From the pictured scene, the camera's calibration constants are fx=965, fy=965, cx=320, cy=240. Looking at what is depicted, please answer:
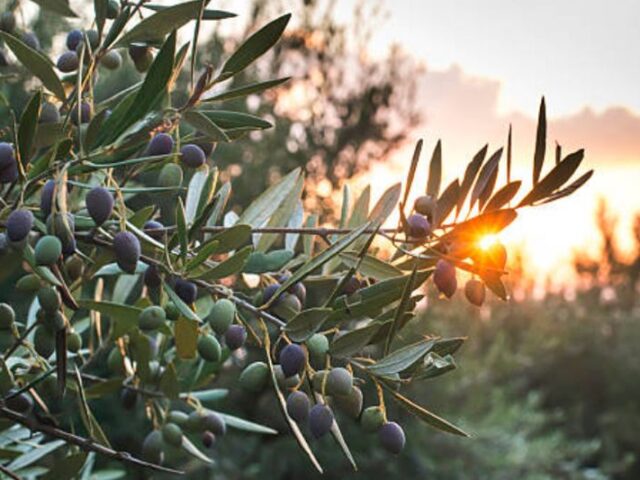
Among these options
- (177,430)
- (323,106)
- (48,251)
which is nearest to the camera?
(48,251)

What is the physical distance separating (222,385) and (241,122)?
387 centimetres

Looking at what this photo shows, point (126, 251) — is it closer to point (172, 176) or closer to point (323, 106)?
point (172, 176)

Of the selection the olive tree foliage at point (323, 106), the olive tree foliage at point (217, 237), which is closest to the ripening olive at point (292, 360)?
the olive tree foliage at point (217, 237)

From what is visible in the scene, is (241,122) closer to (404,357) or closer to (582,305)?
(404,357)

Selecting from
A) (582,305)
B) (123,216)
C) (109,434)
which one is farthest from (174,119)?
(582,305)

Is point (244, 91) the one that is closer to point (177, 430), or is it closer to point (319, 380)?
point (319, 380)

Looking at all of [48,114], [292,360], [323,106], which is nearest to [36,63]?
[48,114]

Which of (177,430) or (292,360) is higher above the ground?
(292,360)

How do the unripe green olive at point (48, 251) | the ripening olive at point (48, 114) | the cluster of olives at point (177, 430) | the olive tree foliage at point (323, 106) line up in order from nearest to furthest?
1. the unripe green olive at point (48, 251)
2. the ripening olive at point (48, 114)
3. the cluster of olives at point (177, 430)
4. the olive tree foliage at point (323, 106)

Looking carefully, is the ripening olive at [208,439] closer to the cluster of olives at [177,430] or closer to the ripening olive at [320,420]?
the cluster of olives at [177,430]

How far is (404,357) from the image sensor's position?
395 mm

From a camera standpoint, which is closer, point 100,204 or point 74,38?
point 100,204

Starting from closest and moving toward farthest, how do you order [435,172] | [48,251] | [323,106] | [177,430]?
[48,251], [435,172], [177,430], [323,106]

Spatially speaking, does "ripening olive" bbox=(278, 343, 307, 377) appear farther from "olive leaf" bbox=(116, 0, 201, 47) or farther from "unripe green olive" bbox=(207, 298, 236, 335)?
"olive leaf" bbox=(116, 0, 201, 47)
